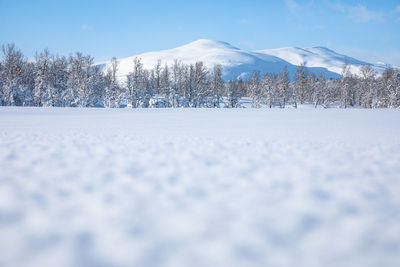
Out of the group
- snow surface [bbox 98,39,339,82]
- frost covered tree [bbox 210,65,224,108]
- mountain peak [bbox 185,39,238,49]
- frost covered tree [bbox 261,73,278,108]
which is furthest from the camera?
mountain peak [bbox 185,39,238,49]

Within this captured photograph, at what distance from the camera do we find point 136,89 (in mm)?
29859

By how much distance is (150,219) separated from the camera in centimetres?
124

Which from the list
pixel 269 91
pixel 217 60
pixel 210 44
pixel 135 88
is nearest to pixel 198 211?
pixel 135 88

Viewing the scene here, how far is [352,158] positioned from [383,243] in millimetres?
1708

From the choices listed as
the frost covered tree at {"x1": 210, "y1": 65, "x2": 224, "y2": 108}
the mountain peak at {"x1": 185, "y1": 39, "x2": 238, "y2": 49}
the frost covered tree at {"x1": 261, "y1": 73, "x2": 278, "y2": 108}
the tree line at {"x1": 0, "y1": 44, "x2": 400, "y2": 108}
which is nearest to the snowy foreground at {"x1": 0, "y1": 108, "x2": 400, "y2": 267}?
the tree line at {"x1": 0, "y1": 44, "x2": 400, "y2": 108}

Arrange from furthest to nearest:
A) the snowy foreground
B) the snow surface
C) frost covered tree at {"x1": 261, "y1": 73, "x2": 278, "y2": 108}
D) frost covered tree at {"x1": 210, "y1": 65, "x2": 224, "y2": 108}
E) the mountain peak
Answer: the mountain peak → the snow surface → frost covered tree at {"x1": 261, "y1": 73, "x2": 278, "y2": 108} → frost covered tree at {"x1": 210, "y1": 65, "x2": 224, "y2": 108} → the snowy foreground

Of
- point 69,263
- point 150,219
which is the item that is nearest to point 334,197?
point 150,219

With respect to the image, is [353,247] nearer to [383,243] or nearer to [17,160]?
[383,243]

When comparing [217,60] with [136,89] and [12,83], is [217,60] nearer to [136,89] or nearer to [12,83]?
[136,89]

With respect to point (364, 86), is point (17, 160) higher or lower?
lower

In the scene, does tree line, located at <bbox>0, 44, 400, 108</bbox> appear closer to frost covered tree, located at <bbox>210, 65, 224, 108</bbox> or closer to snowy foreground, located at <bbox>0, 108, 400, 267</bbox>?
frost covered tree, located at <bbox>210, 65, 224, 108</bbox>

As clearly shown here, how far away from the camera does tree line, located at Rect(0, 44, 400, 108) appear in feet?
84.9

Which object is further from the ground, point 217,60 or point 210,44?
point 210,44

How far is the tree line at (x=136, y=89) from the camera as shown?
1019 inches
